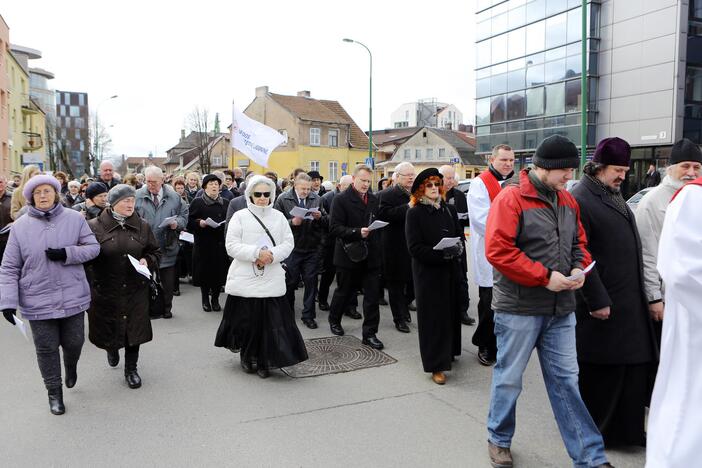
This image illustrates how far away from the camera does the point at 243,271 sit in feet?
18.6

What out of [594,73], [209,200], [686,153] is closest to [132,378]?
[209,200]

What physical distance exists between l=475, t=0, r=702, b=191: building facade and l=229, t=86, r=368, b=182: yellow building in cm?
2282

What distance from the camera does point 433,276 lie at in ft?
18.1

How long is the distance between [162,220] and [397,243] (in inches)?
133

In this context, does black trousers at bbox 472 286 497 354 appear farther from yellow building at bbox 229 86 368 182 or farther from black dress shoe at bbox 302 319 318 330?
yellow building at bbox 229 86 368 182

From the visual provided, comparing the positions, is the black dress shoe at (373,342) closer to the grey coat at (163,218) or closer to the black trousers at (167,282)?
the black trousers at (167,282)

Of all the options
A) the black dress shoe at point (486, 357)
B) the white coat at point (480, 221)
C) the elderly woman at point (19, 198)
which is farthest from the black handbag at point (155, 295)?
the black dress shoe at point (486, 357)

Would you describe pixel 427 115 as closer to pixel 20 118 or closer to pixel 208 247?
pixel 20 118

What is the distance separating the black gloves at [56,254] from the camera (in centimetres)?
477

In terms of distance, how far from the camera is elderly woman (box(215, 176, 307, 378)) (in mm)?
5621


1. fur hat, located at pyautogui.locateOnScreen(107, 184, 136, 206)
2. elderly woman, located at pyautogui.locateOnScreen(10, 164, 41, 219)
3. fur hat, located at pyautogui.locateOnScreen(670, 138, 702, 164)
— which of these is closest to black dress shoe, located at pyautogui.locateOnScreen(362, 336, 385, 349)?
fur hat, located at pyautogui.locateOnScreen(107, 184, 136, 206)

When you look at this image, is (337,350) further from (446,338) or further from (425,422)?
(425,422)

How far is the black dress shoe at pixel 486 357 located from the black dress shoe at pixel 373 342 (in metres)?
1.09

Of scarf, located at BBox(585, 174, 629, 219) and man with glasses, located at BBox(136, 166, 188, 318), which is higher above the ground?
scarf, located at BBox(585, 174, 629, 219)
